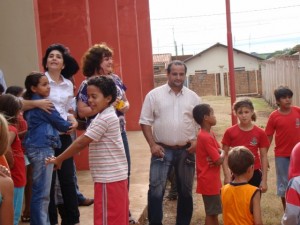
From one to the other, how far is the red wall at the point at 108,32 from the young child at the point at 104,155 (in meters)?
2.50

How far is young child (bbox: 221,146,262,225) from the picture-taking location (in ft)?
12.5

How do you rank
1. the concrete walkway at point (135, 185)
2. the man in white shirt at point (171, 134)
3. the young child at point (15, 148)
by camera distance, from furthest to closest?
the concrete walkway at point (135, 185)
the man in white shirt at point (171, 134)
the young child at point (15, 148)

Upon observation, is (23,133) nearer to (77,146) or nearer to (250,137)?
(77,146)

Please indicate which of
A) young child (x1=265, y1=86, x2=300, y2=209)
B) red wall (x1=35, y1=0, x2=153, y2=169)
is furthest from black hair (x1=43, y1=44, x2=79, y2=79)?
young child (x1=265, y1=86, x2=300, y2=209)

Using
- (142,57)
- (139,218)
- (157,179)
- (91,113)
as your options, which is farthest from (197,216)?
(142,57)

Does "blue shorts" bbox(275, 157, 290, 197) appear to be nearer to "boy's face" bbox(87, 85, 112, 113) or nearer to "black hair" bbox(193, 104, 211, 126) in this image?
"black hair" bbox(193, 104, 211, 126)

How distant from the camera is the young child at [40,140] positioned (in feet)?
14.4

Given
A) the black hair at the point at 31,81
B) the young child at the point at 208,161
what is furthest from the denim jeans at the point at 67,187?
the young child at the point at 208,161

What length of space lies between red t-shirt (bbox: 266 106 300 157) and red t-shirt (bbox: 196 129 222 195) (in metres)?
1.34

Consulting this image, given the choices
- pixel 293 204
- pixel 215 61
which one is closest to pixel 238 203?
pixel 293 204

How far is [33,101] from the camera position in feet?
14.7

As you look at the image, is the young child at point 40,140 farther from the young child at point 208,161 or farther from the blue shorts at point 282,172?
the blue shorts at point 282,172

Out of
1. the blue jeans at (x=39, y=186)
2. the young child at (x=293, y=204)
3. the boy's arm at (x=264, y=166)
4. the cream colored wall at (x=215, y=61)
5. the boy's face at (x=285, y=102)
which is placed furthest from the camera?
the cream colored wall at (x=215, y=61)

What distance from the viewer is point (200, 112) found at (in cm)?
524
